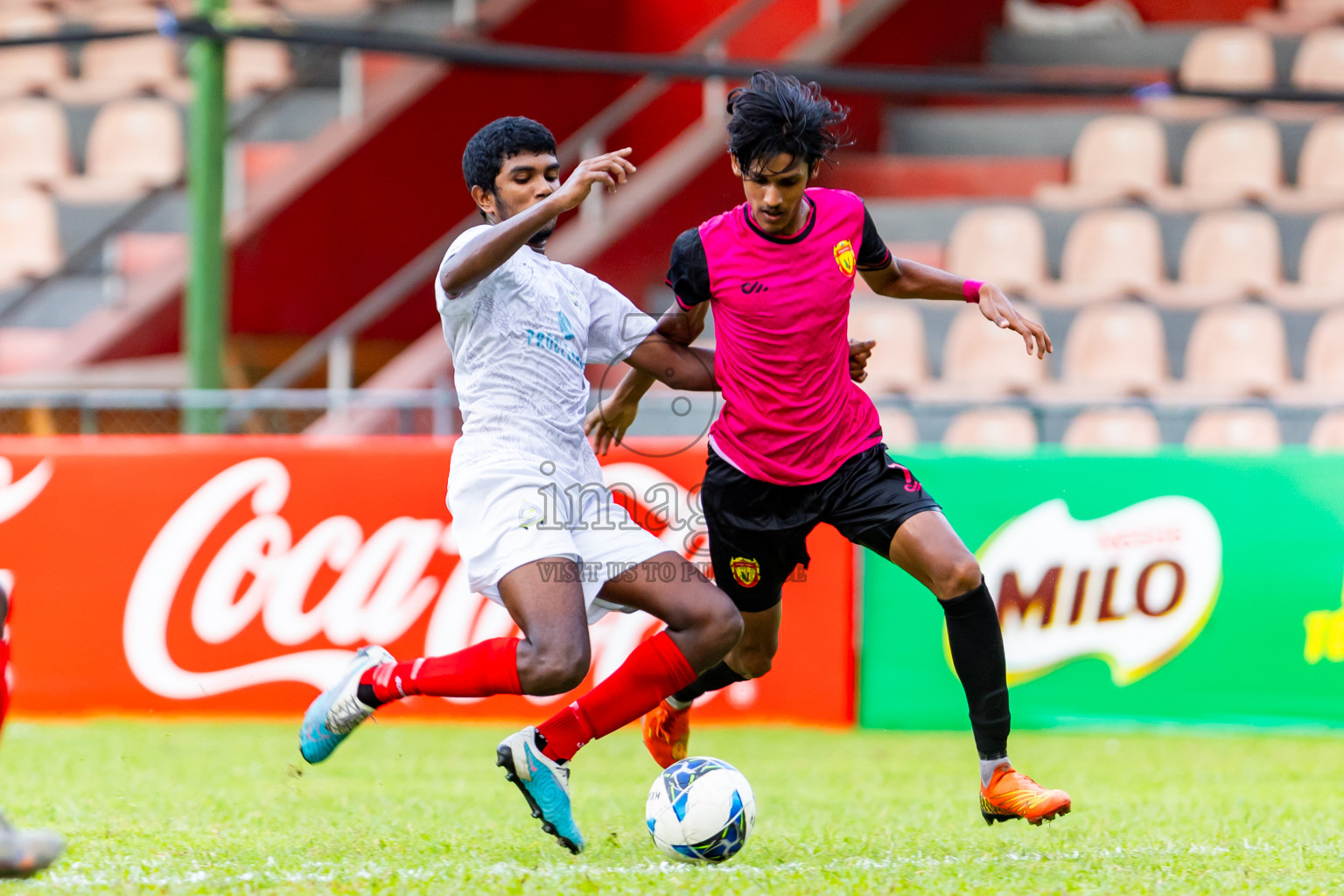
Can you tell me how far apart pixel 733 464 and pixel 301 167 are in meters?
8.81

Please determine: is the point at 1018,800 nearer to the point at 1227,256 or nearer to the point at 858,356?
the point at 858,356

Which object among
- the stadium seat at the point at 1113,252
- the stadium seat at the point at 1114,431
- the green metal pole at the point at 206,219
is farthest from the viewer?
the stadium seat at the point at 1113,252

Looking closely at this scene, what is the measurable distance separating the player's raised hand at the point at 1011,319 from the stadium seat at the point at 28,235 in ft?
34.5

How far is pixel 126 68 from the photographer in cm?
1495

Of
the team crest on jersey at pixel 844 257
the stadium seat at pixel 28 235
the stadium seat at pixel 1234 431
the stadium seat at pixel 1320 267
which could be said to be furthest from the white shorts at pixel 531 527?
the stadium seat at pixel 28 235

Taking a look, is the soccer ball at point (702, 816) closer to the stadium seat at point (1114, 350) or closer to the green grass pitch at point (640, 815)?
the green grass pitch at point (640, 815)

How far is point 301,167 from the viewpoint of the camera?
40.9 feet

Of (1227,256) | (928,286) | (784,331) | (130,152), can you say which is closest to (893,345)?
(1227,256)

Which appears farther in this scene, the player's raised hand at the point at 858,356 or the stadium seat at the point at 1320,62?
the stadium seat at the point at 1320,62

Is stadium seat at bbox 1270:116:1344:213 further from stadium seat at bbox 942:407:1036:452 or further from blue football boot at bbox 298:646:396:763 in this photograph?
blue football boot at bbox 298:646:396:763

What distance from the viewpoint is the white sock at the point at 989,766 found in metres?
4.25

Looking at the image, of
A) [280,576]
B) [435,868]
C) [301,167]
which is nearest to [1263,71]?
[301,167]

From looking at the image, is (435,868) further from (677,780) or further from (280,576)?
(280,576)

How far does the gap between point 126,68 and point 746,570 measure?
486 inches
